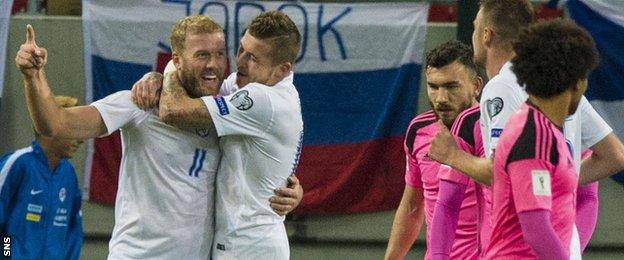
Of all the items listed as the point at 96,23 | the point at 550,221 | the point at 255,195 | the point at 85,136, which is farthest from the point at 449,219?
the point at 96,23

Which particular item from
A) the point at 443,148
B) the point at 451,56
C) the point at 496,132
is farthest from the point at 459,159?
the point at 451,56

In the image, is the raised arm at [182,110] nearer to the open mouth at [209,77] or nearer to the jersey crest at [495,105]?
the open mouth at [209,77]

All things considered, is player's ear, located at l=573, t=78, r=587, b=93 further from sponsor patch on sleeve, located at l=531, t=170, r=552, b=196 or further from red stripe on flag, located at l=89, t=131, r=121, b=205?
red stripe on flag, located at l=89, t=131, r=121, b=205

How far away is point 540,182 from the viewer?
3877mm

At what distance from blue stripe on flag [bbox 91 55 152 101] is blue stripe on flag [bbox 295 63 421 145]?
3.37 feet

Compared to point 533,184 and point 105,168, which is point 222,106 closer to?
point 533,184

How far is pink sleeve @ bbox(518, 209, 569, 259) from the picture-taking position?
12.8 feet

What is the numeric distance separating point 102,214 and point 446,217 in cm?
423

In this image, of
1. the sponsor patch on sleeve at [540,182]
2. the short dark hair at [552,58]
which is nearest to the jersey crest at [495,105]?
the short dark hair at [552,58]

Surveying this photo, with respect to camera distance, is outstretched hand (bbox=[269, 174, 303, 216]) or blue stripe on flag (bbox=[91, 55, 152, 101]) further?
blue stripe on flag (bbox=[91, 55, 152, 101])

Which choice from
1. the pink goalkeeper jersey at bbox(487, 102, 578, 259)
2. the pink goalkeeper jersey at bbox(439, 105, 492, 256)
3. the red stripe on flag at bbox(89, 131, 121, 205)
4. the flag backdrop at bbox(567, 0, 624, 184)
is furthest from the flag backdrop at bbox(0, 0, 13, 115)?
the pink goalkeeper jersey at bbox(487, 102, 578, 259)

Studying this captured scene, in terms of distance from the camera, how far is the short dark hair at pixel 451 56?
5.65m

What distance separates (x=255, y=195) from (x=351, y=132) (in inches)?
140

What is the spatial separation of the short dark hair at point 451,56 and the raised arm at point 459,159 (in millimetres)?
1220
